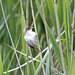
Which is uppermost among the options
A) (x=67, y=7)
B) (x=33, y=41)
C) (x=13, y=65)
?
(x=67, y=7)

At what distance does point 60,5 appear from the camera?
103 cm

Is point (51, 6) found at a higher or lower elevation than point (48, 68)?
higher

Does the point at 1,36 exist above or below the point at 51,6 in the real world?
below

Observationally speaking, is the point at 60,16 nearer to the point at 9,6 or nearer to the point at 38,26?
the point at 38,26

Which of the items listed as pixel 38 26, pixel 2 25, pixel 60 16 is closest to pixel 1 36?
pixel 2 25

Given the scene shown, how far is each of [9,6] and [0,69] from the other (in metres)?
0.55

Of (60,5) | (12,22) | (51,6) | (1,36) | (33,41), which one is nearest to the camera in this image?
(33,41)

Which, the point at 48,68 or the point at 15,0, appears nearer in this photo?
the point at 48,68

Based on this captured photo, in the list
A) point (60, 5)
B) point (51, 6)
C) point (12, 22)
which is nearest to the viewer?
point (51, 6)

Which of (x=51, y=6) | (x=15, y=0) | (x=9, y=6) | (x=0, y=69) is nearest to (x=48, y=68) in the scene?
(x=0, y=69)

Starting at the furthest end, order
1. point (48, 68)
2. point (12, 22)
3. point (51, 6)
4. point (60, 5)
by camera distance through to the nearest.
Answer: point (12, 22) → point (60, 5) → point (51, 6) → point (48, 68)

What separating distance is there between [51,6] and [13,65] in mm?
482

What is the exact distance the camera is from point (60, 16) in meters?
1.06

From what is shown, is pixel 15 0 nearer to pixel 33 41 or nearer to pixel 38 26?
pixel 38 26
